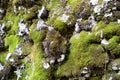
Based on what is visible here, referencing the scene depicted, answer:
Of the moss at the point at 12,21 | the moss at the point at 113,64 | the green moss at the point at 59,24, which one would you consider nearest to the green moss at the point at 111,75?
the moss at the point at 113,64

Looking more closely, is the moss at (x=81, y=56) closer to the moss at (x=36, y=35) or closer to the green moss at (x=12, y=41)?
the moss at (x=36, y=35)

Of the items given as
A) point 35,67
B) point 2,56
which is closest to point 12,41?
point 2,56

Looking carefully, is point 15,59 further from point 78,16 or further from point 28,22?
point 78,16

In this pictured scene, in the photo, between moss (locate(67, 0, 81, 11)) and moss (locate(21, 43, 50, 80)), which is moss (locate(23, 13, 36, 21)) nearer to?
moss (locate(21, 43, 50, 80))

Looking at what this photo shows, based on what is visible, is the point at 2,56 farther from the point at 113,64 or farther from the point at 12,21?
the point at 113,64

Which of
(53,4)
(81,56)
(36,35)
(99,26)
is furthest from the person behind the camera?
(53,4)

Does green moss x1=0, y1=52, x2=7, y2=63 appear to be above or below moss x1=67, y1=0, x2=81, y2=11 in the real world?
below

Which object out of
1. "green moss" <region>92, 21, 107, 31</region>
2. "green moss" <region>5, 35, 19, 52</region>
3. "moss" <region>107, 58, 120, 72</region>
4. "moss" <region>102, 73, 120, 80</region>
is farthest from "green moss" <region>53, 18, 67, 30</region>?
"moss" <region>102, 73, 120, 80</region>

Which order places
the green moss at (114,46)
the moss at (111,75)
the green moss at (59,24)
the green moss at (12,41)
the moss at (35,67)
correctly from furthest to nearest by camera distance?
the green moss at (12,41)
the green moss at (59,24)
the moss at (35,67)
the green moss at (114,46)
the moss at (111,75)

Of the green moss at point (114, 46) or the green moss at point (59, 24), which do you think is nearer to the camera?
the green moss at point (114, 46)
